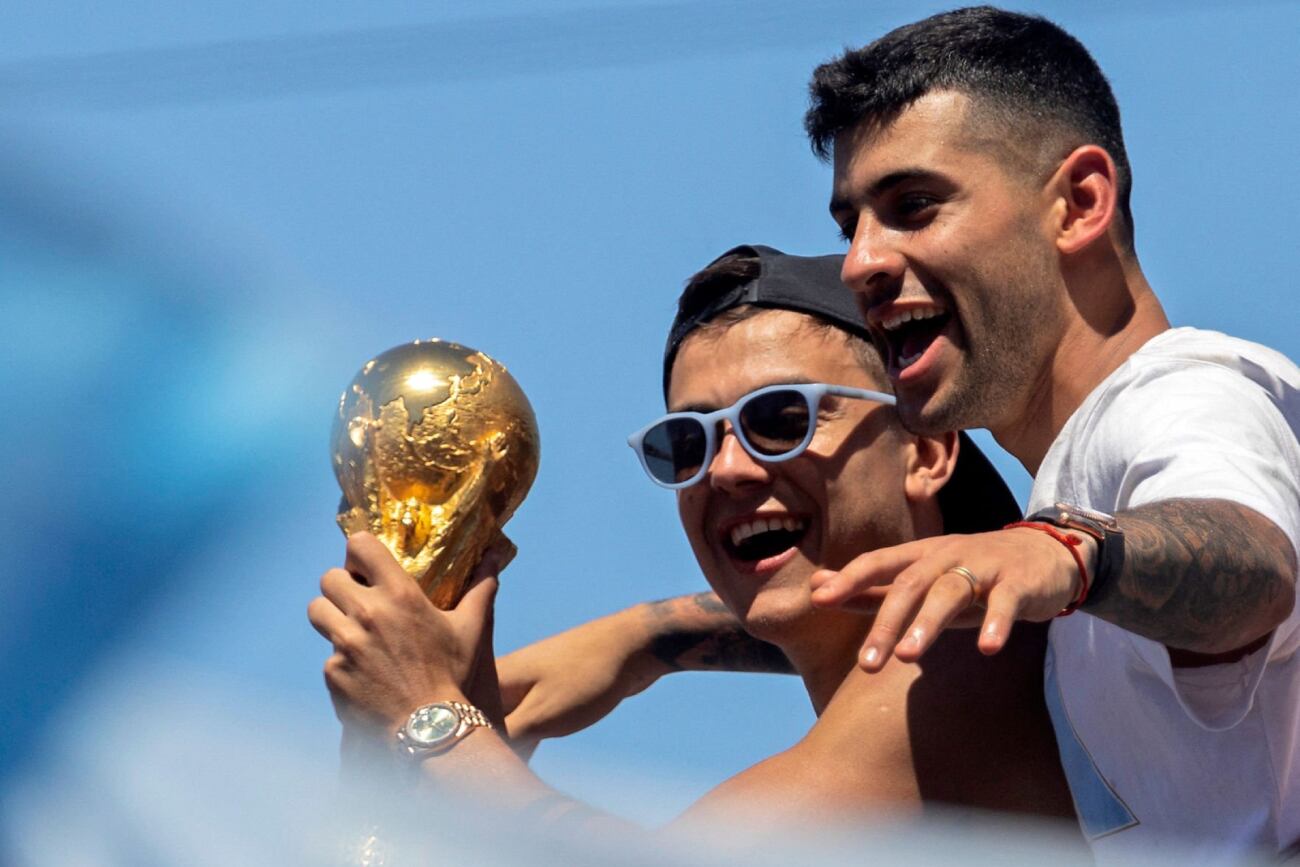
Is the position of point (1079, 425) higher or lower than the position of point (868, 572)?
higher

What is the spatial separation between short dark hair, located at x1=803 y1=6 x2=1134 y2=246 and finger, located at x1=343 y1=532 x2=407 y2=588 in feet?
4.99

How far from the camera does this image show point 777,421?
4.82 meters

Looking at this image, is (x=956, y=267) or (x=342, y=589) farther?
(x=956, y=267)

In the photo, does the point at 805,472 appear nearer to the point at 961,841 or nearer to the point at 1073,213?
the point at 1073,213

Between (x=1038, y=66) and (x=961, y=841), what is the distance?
210 centimetres

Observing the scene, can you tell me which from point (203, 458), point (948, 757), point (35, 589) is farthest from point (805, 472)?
point (35, 589)

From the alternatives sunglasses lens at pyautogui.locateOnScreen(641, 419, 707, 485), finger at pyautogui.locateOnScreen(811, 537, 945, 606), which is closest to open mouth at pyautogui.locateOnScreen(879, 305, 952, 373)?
sunglasses lens at pyautogui.locateOnScreen(641, 419, 707, 485)

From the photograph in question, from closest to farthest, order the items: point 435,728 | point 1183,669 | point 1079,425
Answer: point 1183,669 → point 1079,425 → point 435,728

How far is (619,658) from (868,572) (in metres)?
3.13

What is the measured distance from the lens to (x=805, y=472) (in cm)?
484

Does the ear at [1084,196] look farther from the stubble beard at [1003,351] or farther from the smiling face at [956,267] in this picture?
the stubble beard at [1003,351]

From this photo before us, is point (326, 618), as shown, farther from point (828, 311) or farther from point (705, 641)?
point (705, 641)

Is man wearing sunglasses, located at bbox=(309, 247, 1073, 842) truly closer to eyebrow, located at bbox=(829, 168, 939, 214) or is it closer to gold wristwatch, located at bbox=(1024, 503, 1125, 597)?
eyebrow, located at bbox=(829, 168, 939, 214)

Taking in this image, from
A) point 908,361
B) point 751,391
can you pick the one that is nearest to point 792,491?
point 751,391
